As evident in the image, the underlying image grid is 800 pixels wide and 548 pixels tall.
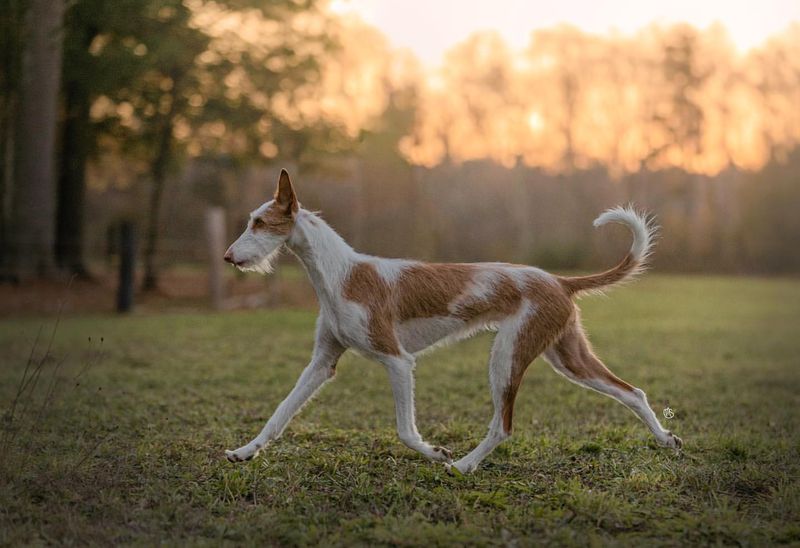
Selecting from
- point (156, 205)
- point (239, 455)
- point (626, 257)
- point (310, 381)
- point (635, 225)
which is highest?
point (635, 225)

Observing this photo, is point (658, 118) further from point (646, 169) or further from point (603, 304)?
point (603, 304)

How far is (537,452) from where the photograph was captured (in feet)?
17.2

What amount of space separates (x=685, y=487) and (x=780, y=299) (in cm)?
1957

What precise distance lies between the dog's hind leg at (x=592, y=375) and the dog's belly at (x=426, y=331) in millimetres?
590

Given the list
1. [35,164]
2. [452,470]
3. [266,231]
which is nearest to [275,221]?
[266,231]

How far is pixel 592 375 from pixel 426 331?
1.05 m

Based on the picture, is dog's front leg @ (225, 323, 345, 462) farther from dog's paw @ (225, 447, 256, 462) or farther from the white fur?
the white fur

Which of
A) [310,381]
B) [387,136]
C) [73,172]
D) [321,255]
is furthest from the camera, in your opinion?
[387,136]

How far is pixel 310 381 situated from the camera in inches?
189

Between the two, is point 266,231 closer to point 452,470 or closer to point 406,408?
point 406,408

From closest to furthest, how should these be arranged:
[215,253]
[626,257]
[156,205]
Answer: [626,257], [215,253], [156,205]

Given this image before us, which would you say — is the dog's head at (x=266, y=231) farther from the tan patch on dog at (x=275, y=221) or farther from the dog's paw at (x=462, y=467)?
the dog's paw at (x=462, y=467)

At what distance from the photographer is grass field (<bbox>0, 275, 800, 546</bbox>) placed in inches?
148

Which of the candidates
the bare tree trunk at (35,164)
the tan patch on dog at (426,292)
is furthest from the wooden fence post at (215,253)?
the tan patch on dog at (426,292)
